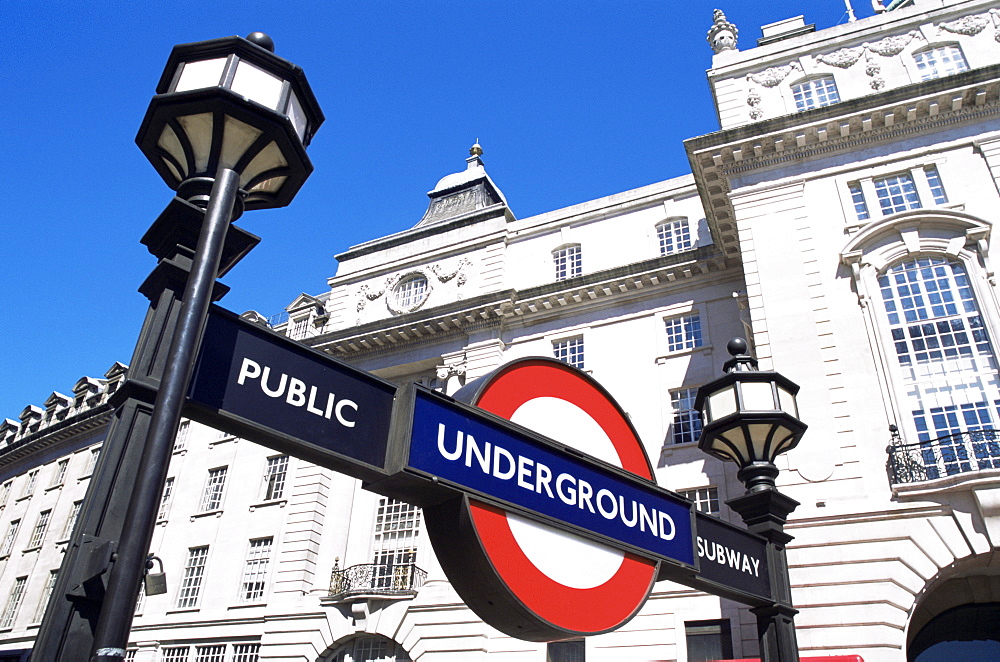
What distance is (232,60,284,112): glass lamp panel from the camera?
3.19 metres

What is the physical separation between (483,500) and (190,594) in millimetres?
31940

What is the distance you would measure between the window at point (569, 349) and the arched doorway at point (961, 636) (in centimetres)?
1379

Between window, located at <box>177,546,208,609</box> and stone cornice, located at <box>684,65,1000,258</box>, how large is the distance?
25.4 metres

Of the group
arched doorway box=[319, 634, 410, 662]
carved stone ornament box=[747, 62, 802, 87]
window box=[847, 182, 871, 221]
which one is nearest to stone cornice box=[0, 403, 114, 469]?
arched doorway box=[319, 634, 410, 662]

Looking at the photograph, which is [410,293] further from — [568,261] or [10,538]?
[10,538]

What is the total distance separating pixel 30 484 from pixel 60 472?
378 centimetres

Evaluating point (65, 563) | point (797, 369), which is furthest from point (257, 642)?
point (65, 563)

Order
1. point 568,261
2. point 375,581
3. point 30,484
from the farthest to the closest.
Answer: point 30,484 < point 568,261 < point 375,581

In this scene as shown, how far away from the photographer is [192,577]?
100 ft

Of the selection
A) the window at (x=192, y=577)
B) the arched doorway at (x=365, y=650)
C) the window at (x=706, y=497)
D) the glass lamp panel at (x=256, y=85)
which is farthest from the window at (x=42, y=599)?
the glass lamp panel at (x=256, y=85)

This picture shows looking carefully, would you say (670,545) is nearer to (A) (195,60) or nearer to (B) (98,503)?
(B) (98,503)

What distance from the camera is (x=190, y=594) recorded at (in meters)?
30.2

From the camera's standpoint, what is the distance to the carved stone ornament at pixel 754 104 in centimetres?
2473

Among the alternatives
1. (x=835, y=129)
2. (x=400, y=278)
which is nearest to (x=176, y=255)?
(x=835, y=129)
